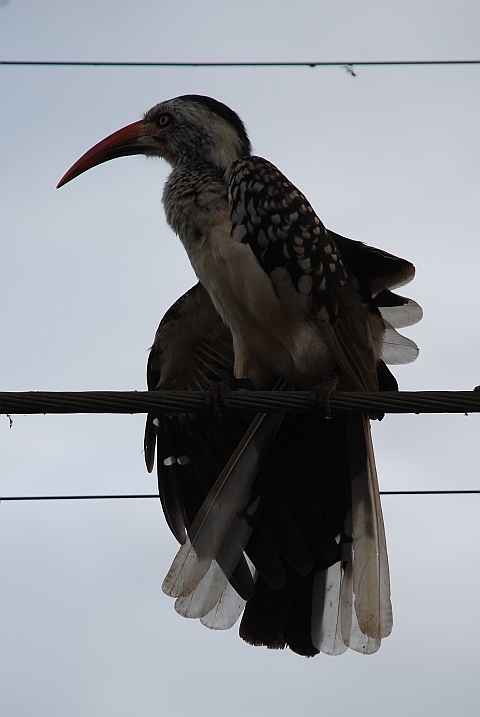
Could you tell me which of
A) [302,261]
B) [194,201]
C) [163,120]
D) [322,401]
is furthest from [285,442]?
[163,120]

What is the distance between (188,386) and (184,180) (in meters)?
1.05

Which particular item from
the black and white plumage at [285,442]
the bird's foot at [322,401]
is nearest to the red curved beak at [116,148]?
the black and white plumage at [285,442]

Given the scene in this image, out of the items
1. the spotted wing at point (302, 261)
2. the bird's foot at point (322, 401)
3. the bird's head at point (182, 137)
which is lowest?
the bird's foot at point (322, 401)

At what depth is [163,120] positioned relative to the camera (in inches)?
176

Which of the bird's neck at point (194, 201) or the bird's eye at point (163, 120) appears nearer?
the bird's neck at point (194, 201)

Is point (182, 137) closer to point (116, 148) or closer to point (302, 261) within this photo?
point (116, 148)

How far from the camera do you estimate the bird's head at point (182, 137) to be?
13.8 ft

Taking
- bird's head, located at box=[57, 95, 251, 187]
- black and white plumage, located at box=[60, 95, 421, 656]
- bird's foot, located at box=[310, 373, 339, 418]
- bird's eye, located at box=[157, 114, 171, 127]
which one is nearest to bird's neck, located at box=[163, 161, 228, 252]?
black and white plumage, located at box=[60, 95, 421, 656]

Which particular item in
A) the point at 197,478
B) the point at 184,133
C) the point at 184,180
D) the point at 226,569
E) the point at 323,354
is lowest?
the point at 226,569

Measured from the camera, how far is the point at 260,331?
3.58 metres

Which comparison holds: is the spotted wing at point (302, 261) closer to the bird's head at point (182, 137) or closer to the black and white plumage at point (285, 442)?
the black and white plumage at point (285, 442)

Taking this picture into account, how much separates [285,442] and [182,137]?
5.51 ft

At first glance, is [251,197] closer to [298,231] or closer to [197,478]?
[298,231]

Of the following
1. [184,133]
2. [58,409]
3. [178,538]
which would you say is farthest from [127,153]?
[58,409]
